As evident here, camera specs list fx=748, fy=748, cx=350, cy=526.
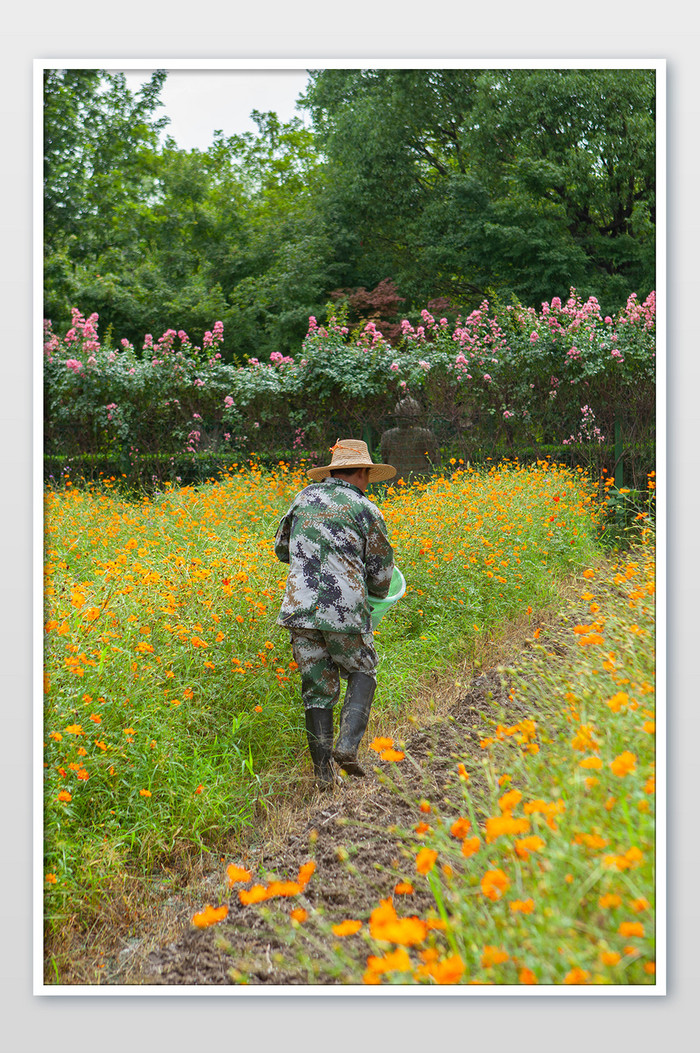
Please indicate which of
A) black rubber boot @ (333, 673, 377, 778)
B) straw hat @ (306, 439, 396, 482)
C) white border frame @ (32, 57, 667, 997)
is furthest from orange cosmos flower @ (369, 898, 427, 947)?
straw hat @ (306, 439, 396, 482)

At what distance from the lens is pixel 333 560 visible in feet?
9.56

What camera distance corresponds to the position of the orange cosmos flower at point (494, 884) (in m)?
1.38

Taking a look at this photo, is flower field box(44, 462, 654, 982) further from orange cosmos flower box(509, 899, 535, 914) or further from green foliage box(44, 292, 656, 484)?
green foliage box(44, 292, 656, 484)

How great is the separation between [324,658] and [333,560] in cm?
39

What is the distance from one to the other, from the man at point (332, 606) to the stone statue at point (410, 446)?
391cm

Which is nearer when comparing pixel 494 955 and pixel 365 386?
pixel 494 955

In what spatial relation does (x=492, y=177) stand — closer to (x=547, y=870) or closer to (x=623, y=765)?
(x=623, y=765)

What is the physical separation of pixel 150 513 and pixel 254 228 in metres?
2.11

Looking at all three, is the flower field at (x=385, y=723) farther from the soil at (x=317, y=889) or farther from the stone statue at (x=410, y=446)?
the stone statue at (x=410, y=446)

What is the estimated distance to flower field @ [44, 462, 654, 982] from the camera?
5.09 feet

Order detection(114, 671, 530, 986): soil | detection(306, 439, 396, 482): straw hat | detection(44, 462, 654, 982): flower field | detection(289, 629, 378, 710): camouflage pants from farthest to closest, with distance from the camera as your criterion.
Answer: detection(306, 439, 396, 482): straw hat < detection(289, 629, 378, 710): camouflage pants < detection(114, 671, 530, 986): soil < detection(44, 462, 654, 982): flower field
